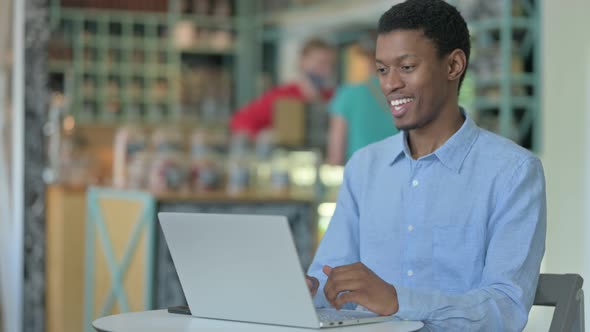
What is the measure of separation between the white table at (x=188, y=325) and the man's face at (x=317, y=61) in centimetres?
391

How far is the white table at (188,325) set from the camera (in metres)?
1.54

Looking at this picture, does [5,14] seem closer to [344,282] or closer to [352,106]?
[352,106]

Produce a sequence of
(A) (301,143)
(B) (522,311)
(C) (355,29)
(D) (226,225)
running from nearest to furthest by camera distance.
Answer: (D) (226,225) → (B) (522,311) → (A) (301,143) → (C) (355,29)

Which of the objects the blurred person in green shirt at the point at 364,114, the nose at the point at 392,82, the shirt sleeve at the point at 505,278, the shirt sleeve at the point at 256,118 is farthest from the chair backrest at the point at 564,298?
the shirt sleeve at the point at 256,118

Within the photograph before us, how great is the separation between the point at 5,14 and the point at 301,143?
154cm

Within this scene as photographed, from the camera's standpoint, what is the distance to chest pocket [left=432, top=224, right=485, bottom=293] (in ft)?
5.93

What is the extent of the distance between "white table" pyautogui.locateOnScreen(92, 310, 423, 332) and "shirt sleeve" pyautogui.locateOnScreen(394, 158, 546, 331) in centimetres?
5

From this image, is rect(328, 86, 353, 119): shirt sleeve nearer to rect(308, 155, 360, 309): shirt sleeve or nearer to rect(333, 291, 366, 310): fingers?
rect(308, 155, 360, 309): shirt sleeve

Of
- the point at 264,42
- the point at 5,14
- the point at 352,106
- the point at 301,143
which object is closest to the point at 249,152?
the point at 301,143

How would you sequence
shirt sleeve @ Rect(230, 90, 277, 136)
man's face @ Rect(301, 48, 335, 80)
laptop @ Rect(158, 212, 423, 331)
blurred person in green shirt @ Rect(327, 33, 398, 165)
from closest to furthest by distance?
laptop @ Rect(158, 212, 423, 331)
blurred person in green shirt @ Rect(327, 33, 398, 165)
man's face @ Rect(301, 48, 335, 80)
shirt sleeve @ Rect(230, 90, 277, 136)

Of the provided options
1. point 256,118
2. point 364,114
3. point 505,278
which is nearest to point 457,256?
point 505,278

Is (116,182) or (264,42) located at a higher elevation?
(264,42)

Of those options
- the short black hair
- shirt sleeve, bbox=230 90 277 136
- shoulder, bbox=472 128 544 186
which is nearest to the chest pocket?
shoulder, bbox=472 128 544 186

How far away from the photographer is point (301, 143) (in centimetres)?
507
